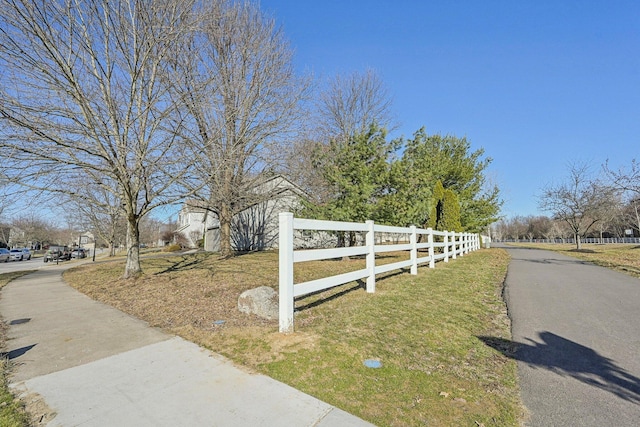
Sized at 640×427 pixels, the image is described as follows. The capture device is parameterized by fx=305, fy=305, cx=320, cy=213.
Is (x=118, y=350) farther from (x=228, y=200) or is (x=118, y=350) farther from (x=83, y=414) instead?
(x=228, y=200)

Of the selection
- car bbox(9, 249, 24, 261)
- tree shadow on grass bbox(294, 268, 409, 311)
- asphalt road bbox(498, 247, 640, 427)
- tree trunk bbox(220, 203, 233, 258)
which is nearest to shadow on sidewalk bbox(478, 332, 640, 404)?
asphalt road bbox(498, 247, 640, 427)

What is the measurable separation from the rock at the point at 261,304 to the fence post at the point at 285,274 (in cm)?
81

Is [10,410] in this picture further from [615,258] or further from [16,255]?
[16,255]

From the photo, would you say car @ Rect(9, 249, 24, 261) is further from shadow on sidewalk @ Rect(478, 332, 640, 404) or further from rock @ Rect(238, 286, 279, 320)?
shadow on sidewalk @ Rect(478, 332, 640, 404)

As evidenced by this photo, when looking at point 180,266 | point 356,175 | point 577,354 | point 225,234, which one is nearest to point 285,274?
point 577,354

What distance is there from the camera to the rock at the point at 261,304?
184 inches

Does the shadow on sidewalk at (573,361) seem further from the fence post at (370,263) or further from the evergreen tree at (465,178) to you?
the evergreen tree at (465,178)

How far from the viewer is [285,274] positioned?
12.7ft

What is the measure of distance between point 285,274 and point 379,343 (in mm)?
1396

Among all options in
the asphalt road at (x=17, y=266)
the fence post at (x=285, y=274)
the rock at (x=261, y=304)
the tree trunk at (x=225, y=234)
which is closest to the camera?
the fence post at (x=285, y=274)

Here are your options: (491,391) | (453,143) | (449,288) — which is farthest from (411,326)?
(453,143)

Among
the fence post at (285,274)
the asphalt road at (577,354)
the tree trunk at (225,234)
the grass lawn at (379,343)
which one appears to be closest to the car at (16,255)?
the tree trunk at (225,234)

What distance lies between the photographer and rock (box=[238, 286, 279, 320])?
4680mm

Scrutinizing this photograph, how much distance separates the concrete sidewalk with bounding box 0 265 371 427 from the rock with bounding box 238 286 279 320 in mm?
1211
